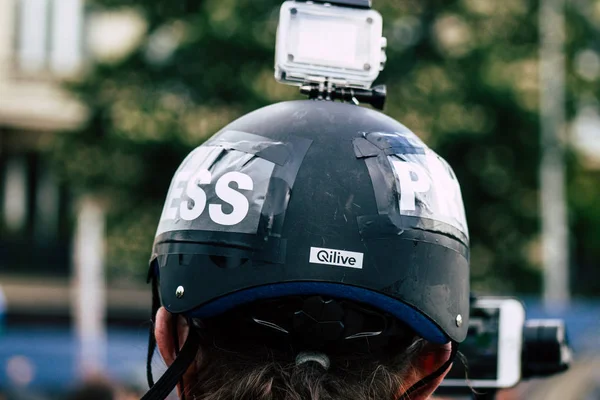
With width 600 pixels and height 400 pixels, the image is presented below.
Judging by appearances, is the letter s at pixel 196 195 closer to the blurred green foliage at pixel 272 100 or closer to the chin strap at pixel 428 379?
the chin strap at pixel 428 379

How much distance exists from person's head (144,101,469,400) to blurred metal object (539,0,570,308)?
12765 mm

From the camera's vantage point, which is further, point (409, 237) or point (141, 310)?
point (141, 310)

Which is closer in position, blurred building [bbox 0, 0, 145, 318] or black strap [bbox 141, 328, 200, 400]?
black strap [bbox 141, 328, 200, 400]

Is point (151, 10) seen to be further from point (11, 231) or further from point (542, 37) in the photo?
point (11, 231)

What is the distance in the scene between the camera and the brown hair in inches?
62.8

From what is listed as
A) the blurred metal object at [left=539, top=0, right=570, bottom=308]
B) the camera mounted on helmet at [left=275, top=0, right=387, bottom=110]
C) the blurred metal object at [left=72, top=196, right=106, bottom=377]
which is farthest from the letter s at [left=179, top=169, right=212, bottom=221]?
the blurred metal object at [left=539, top=0, right=570, bottom=308]

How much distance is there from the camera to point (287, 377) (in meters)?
1.62

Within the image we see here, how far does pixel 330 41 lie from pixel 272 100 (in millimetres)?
9969

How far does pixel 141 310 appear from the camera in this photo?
17297mm

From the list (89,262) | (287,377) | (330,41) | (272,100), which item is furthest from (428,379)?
(89,262)

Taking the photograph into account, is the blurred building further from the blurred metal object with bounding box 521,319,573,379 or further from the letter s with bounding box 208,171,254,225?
the letter s with bounding box 208,171,254,225

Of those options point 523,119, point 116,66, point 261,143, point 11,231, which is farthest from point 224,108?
point 261,143

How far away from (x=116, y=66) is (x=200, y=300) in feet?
38.7

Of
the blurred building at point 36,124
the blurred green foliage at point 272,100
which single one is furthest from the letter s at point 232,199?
the blurred building at point 36,124
